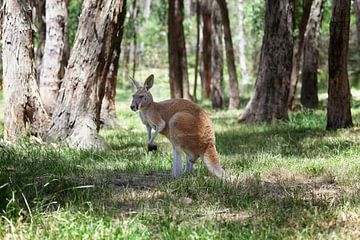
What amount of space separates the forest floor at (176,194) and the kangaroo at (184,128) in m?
0.21

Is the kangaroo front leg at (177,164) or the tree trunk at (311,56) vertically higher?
the tree trunk at (311,56)

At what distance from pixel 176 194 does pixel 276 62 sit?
8116 mm

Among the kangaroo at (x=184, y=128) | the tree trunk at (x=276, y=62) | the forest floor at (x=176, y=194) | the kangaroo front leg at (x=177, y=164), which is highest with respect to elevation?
the tree trunk at (x=276, y=62)

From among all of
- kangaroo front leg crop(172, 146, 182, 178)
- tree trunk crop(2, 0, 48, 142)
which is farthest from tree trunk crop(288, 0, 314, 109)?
kangaroo front leg crop(172, 146, 182, 178)

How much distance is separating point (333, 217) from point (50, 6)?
8.67 meters

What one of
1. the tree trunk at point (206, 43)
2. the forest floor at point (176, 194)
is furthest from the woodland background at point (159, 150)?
the tree trunk at point (206, 43)

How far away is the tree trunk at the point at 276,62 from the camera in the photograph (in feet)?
43.3

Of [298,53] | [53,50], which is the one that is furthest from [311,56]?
[53,50]

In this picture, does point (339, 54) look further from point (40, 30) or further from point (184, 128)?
point (40, 30)

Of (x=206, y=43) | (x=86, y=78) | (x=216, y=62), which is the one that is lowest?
(x=86, y=78)

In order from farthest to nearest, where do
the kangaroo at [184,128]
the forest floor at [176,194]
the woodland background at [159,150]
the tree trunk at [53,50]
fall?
the tree trunk at [53,50] < the kangaroo at [184,128] < the woodland background at [159,150] < the forest floor at [176,194]

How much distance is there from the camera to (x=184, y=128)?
6227mm

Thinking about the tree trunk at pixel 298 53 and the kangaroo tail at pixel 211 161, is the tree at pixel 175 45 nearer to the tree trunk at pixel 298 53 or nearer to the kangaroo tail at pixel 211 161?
the tree trunk at pixel 298 53

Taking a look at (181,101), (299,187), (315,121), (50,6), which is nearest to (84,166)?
(181,101)
